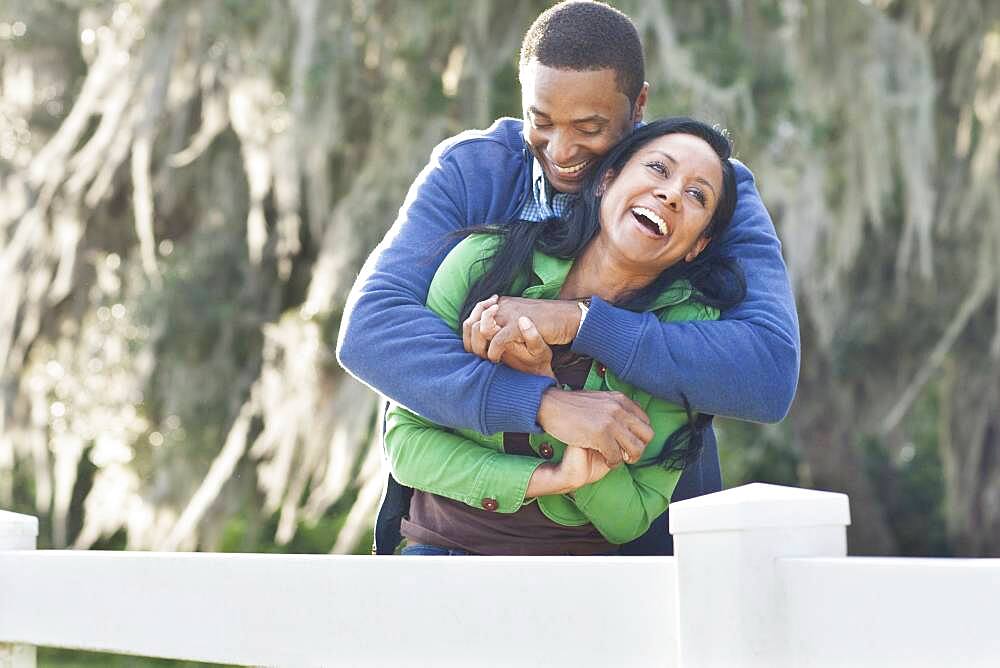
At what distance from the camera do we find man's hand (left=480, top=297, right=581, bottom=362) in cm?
168

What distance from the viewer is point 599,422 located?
1.64 meters

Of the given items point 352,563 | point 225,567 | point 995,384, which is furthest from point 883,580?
point 995,384

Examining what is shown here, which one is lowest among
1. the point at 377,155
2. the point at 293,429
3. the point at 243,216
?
the point at 293,429

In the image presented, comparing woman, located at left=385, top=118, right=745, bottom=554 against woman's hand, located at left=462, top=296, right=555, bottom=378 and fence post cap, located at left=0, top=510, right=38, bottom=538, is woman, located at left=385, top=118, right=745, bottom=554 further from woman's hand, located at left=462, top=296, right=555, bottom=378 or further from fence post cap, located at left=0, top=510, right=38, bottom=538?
fence post cap, located at left=0, top=510, right=38, bottom=538

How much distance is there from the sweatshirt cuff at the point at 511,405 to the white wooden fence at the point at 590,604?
238 mm

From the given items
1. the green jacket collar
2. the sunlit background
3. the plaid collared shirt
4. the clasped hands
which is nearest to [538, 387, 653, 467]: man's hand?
the clasped hands

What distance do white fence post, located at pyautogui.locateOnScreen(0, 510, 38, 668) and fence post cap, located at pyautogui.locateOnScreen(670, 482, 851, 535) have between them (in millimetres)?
1198

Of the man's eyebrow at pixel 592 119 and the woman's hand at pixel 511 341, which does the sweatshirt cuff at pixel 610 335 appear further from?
the man's eyebrow at pixel 592 119

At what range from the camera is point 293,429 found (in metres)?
6.02

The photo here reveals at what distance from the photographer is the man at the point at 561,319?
167cm

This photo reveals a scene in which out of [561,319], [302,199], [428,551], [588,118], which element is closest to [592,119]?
[588,118]

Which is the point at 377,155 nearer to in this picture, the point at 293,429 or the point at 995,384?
the point at 293,429

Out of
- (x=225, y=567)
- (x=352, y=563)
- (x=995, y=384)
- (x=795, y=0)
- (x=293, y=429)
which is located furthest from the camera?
(x=995, y=384)

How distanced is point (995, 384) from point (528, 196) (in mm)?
6067
